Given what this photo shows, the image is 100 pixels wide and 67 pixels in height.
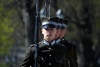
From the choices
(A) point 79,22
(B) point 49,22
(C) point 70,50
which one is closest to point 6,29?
(A) point 79,22

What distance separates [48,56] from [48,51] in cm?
11

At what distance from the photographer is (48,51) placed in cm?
1030

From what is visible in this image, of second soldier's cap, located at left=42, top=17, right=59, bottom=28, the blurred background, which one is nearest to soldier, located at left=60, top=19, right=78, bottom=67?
second soldier's cap, located at left=42, top=17, right=59, bottom=28

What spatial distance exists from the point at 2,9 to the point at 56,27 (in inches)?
779

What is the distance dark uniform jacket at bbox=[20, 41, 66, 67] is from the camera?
33.1 feet

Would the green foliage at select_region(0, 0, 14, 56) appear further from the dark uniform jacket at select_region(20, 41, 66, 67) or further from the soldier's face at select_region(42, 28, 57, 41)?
the soldier's face at select_region(42, 28, 57, 41)

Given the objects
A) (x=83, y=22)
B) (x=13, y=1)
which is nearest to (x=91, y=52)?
(x=83, y=22)

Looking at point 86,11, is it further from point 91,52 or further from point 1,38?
point 1,38

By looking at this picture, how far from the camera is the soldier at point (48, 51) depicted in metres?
10.1

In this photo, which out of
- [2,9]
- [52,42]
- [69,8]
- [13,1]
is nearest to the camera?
[52,42]

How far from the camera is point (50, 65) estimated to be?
10.3 metres

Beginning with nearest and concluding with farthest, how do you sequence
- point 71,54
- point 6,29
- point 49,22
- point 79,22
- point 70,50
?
point 49,22 → point 71,54 → point 70,50 → point 79,22 → point 6,29

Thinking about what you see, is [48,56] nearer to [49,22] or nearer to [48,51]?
[48,51]

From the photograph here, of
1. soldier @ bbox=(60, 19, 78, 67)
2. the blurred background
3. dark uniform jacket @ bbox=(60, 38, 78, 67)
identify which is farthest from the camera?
the blurred background
